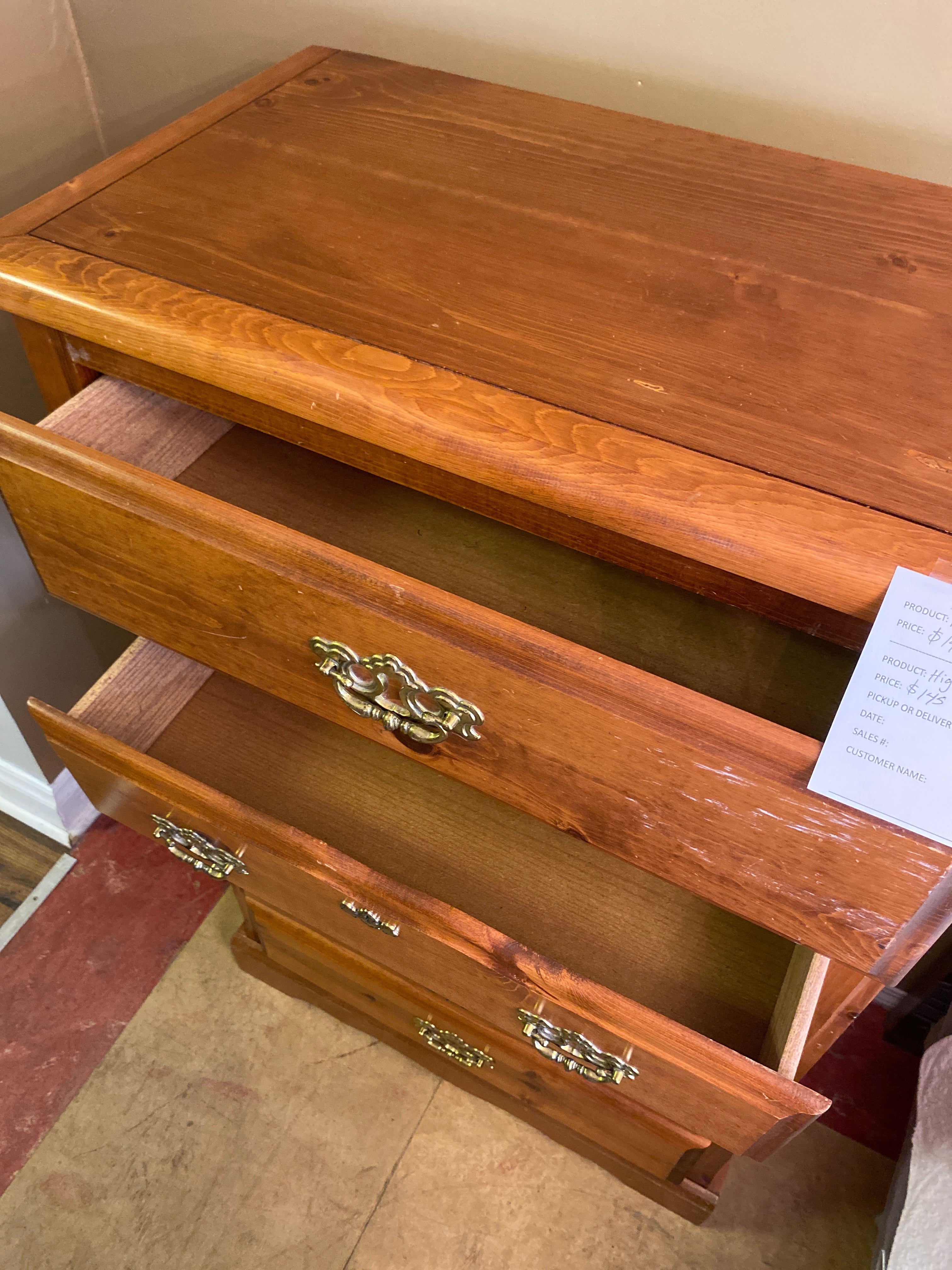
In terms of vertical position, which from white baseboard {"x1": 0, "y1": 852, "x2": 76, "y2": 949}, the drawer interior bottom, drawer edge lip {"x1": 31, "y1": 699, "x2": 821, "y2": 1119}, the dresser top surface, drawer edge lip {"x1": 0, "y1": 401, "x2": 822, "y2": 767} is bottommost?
white baseboard {"x1": 0, "y1": 852, "x2": 76, "y2": 949}

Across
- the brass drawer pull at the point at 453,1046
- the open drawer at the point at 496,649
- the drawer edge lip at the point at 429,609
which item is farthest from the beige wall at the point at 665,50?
the brass drawer pull at the point at 453,1046

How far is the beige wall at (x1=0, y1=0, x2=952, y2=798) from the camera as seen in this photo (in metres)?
0.65

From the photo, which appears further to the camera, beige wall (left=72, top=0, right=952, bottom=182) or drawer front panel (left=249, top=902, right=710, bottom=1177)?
drawer front panel (left=249, top=902, right=710, bottom=1177)

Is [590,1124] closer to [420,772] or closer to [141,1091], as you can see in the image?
[420,772]

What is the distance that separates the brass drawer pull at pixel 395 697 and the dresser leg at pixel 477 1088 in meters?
0.54

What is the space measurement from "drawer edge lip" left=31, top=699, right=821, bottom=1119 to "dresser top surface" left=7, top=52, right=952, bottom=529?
335mm

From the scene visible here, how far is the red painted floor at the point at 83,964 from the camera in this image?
961 millimetres

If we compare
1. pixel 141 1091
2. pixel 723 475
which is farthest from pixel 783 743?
pixel 141 1091

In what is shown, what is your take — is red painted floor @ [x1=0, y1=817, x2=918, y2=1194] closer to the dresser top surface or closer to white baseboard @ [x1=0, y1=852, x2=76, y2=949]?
white baseboard @ [x1=0, y1=852, x2=76, y2=949]

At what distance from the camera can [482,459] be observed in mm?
465

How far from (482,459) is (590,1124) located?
68cm

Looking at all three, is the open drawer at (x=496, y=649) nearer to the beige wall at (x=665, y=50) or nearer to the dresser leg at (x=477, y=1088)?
the beige wall at (x=665, y=50)

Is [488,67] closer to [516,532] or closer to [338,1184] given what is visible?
[516,532]

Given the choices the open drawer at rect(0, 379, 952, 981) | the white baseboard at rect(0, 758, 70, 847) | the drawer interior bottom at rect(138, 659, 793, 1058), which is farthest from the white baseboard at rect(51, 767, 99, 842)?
the open drawer at rect(0, 379, 952, 981)
